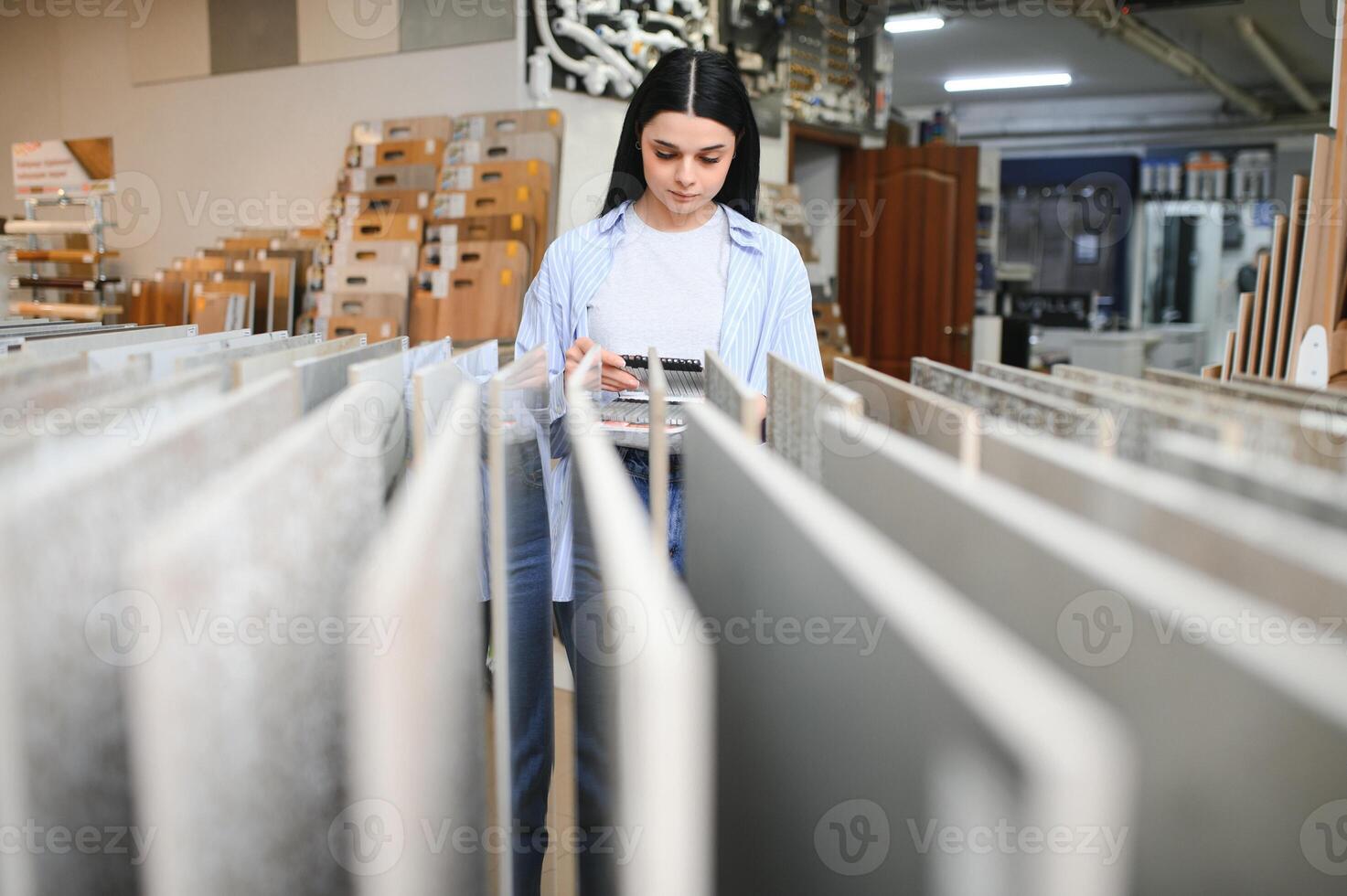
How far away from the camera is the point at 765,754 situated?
0.59m

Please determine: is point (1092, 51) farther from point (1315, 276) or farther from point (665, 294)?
point (665, 294)

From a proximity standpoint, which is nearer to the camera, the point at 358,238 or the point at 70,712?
the point at 70,712

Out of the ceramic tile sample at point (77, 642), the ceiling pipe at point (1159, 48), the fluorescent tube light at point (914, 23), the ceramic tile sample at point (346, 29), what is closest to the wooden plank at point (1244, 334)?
the ceramic tile sample at point (77, 642)

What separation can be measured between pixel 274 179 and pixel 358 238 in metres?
2.27

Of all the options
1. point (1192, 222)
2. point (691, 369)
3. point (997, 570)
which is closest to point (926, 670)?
point (997, 570)

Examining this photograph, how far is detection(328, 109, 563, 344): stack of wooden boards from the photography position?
501 centimetres

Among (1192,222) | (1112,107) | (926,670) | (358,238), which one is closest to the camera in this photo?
(926,670)

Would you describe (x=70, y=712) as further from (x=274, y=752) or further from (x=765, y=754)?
(x=765, y=754)

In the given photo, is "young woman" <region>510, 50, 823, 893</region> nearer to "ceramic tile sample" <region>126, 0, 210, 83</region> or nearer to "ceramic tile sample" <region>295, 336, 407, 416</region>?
"ceramic tile sample" <region>295, 336, 407, 416</region>

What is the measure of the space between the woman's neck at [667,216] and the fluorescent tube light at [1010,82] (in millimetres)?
11494

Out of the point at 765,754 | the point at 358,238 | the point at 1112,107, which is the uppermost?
the point at 1112,107

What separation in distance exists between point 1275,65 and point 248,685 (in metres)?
12.8

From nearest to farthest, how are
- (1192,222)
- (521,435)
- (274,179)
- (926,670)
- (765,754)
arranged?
(926,670)
(765,754)
(521,435)
(274,179)
(1192,222)

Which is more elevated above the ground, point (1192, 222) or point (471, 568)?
point (1192, 222)
